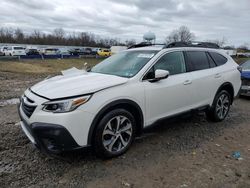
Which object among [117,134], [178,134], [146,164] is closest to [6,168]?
[117,134]

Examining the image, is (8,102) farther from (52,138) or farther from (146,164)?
(146,164)

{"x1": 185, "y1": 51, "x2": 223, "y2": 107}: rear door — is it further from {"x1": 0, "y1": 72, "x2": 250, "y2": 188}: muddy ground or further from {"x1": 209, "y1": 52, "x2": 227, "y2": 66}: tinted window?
{"x1": 0, "y1": 72, "x2": 250, "y2": 188}: muddy ground

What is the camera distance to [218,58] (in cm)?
527

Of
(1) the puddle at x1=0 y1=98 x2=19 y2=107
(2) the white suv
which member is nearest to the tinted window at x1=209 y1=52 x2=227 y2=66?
(2) the white suv

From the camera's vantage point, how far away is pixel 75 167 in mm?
3252

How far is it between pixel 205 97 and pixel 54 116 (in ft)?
10.4

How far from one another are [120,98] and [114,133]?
0.54 m

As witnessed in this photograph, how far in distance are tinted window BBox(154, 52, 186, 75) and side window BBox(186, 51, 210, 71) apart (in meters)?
0.22

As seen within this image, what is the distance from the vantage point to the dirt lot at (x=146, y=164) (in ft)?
9.66

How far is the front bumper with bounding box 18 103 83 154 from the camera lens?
2855 mm

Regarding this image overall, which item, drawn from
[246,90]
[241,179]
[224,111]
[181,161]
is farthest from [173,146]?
[246,90]

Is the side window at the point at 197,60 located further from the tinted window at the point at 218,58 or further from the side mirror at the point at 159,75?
the side mirror at the point at 159,75

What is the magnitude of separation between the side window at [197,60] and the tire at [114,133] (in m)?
1.83

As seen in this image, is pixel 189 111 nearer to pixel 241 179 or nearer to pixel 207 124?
pixel 207 124
